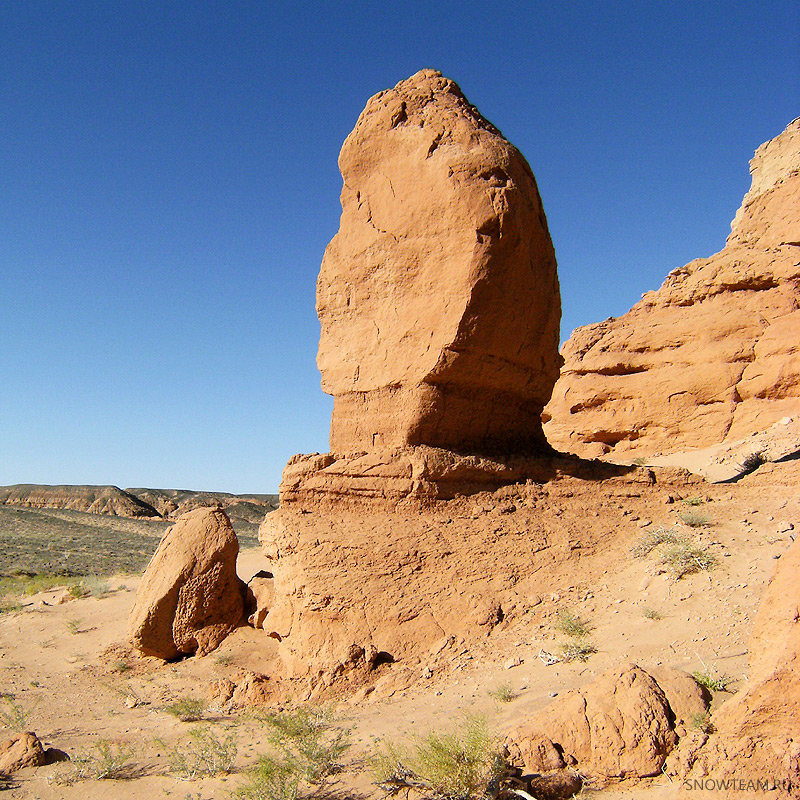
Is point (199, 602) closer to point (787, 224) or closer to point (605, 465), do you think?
point (605, 465)

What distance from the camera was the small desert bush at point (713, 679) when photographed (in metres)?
3.95

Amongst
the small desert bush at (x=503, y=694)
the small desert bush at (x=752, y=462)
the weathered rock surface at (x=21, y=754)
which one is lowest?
the weathered rock surface at (x=21, y=754)

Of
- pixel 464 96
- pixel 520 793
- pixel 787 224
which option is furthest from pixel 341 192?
pixel 787 224

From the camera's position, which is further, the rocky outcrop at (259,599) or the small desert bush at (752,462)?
the small desert bush at (752,462)

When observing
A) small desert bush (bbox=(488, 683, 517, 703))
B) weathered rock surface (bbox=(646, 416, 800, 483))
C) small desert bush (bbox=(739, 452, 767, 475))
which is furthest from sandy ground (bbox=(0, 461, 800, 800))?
Answer: weathered rock surface (bbox=(646, 416, 800, 483))

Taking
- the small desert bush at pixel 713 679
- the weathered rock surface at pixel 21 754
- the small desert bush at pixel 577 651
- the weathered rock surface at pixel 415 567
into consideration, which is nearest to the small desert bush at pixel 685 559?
the weathered rock surface at pixel 415 567

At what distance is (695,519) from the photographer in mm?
6848

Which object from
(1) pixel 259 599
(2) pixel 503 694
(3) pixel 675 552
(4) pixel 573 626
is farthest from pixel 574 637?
(1) pixel 259 599

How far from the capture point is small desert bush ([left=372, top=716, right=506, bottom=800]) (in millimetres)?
3566

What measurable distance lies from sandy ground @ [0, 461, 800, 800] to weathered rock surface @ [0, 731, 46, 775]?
107 millimetres

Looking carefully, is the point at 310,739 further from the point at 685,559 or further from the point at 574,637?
the point at 685,559

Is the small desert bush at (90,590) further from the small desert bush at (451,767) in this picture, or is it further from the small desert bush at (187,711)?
the small desert bush at (451,767)

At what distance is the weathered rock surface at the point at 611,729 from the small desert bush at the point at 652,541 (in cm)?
268

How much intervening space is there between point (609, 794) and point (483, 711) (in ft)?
4.70
